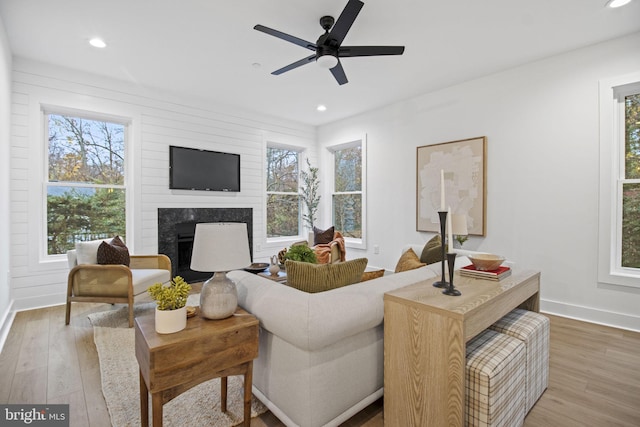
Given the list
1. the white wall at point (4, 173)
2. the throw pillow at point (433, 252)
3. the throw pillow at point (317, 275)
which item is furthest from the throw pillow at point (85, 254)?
the throw pillow at point (433, 252)

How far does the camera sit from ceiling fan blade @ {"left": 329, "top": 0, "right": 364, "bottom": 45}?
2061 millimetres

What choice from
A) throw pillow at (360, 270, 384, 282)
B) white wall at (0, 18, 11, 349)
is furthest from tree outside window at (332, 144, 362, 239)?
white wall at (0, 18, 11, 349)

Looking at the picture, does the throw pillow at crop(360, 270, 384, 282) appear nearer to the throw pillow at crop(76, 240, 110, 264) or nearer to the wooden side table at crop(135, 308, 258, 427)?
the wooden side table at crop(135, 308, 258, 427)

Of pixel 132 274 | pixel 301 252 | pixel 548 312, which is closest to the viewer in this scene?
pixel 301 252

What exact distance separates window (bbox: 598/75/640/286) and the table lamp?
3.52 m

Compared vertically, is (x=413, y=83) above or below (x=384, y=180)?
above

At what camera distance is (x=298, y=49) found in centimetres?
325

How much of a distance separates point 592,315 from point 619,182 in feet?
4.45

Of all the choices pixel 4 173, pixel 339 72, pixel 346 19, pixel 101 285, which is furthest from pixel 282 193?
pixel 346 19

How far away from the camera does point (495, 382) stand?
137 cm

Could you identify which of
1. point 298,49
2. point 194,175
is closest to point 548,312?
point 298,49

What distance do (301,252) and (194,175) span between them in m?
2.75

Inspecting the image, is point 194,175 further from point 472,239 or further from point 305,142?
point 472,239

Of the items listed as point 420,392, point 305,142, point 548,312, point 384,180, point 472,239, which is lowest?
point 548,312
